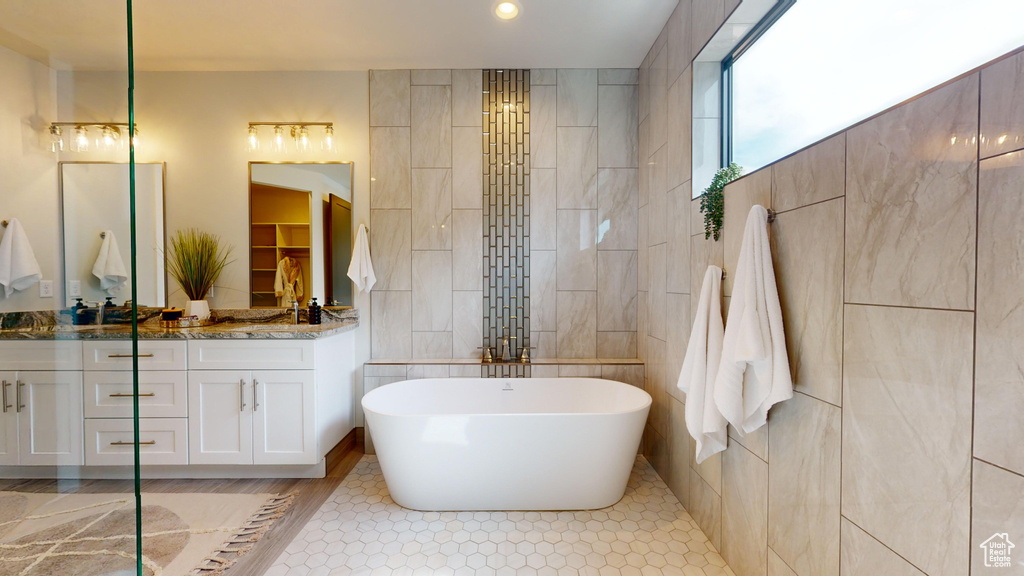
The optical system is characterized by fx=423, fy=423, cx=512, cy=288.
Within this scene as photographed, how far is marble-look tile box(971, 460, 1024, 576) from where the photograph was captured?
0.76 m

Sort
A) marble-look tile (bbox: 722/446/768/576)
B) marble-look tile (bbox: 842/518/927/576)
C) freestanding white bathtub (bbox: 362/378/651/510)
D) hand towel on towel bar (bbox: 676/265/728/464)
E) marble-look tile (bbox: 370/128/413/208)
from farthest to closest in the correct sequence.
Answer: marble-look tile (bbox: 370/128/413/208) → freestanding white bathtub (bbox: 362/378/651/510) → hand towel on towel bar (bbox: 676/265/728/464) → marble-look tile (bbox: 722/446/768/576) → marble-look tile (bbox: 842/518/927/576)

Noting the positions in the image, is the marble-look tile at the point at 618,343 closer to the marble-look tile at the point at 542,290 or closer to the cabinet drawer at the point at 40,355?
the marble-look tile at the point at 542,290

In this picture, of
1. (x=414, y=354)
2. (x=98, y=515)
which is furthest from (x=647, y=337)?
(x=98, y=515)

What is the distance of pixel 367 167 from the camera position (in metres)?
3.10

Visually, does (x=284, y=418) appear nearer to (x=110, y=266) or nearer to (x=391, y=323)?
(x=391, y=323)

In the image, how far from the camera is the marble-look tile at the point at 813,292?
121 centimetres

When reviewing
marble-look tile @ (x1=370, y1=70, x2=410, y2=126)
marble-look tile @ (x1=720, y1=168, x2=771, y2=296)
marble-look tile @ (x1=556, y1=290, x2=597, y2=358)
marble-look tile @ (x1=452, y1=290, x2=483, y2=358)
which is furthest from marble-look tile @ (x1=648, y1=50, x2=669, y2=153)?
marble-look tile @ (x1=370, y1=70, x2=410, y2=126)

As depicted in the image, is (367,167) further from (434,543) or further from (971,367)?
(971,367)

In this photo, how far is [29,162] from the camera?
2.06 feet

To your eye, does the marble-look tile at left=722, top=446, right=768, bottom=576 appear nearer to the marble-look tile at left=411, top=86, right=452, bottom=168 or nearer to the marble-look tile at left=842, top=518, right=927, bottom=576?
the marble-look tile at left=842, top=518, right=927, bottom=576

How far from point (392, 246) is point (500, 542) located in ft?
6.72

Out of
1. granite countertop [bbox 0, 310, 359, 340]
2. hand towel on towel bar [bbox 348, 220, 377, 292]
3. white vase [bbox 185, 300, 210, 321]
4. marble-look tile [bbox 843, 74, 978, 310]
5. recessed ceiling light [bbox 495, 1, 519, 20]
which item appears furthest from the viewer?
hand towel on towel bar [bbox 348, 220, 377, 292]

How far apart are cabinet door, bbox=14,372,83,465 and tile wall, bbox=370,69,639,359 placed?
2429 millimetres

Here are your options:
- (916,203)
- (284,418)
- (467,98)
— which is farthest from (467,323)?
(916,203)
